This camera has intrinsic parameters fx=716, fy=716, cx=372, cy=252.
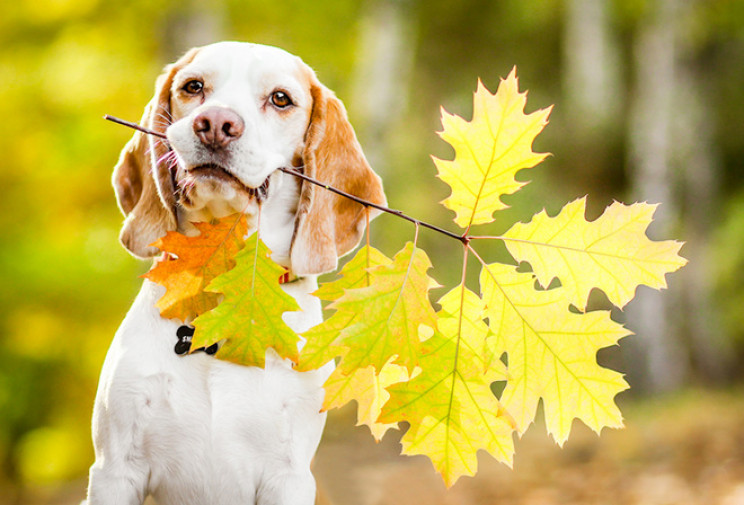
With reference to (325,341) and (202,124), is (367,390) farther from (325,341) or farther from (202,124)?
(202,124)

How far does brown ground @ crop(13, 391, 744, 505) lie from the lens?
4879 mm

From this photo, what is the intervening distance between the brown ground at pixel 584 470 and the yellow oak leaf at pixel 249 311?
3.27m

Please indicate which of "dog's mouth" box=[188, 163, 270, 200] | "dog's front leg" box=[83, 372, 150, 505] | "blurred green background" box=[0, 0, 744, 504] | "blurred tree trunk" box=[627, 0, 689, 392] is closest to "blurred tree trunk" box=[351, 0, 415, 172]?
"blurred green background" box=[0, 0, 744, 504]

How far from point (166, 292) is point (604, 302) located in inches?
269

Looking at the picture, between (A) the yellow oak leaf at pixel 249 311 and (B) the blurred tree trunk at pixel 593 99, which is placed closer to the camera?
(A) the yellow oak leaf at pixel 249 311

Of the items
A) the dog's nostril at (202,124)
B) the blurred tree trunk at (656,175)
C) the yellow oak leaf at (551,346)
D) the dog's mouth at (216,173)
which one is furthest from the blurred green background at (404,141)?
the dog's nostril at (202,124)

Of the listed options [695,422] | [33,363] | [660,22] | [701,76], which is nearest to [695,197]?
[701,76]

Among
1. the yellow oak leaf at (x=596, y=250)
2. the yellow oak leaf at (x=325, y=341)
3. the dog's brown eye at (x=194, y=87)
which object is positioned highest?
the dog's brown eye at (x=194, y=87)

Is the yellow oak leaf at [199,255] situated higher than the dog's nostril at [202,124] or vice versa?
the dog's nostril at [202,124]

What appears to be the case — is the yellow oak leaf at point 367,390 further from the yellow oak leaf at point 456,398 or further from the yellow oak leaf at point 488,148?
the yellow oak leaf at point 488,148

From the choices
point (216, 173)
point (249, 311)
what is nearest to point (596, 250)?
point (249, 311)

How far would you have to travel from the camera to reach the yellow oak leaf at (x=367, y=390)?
1.25m

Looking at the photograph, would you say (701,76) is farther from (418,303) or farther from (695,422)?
(418,303)

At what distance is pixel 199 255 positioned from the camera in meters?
1.25
